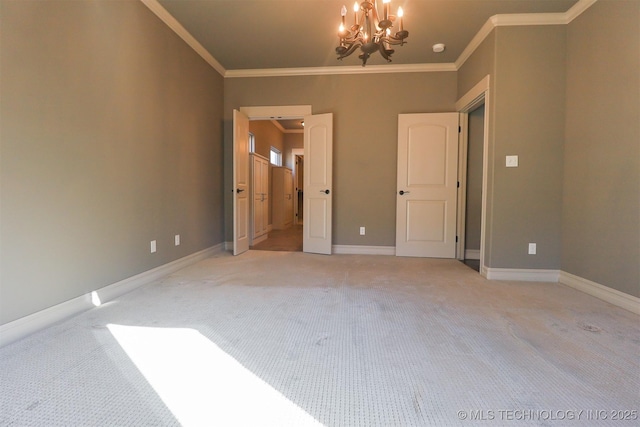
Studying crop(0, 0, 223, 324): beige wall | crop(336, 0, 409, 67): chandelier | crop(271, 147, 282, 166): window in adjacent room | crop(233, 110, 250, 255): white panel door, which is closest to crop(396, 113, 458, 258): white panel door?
crop(336, 0, 409, 67): chandelier

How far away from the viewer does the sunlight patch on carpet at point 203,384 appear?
115 cm

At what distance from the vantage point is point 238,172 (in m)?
4.34

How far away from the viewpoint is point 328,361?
154cm

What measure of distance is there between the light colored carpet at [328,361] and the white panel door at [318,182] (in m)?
1.89

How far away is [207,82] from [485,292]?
4.27 meters

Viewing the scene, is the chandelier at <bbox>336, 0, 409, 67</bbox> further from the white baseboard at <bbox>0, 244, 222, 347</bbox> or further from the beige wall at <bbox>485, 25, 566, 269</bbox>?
the white baseboard at <bbox>0, 244, 222, 347</bbox>

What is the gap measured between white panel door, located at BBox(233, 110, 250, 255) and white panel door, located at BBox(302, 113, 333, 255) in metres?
0.95

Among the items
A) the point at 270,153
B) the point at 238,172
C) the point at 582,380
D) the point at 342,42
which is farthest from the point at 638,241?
the point at 270,153

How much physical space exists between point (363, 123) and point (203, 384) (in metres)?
3.99

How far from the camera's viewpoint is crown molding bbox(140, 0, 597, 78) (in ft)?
9.72

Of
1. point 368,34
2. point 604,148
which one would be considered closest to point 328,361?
point 368,34

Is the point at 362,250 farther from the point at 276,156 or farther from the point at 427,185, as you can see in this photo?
the point at 276,156

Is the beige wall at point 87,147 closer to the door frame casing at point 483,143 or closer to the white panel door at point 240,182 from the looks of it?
the white panel door at point 240,182

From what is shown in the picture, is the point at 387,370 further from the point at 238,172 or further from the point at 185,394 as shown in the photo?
the point at 238,172
